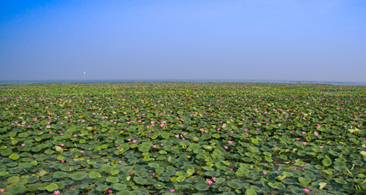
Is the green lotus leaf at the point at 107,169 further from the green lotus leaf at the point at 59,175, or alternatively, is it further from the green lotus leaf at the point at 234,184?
the green lotus leaf at the point at 234,184

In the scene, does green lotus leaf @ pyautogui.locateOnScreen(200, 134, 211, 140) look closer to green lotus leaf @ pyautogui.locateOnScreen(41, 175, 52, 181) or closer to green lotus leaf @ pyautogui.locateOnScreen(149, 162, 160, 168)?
green lotus leaf @ pyautogui.locateOnScreen(149, 162, 160, 168)


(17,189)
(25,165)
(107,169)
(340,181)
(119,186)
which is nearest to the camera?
(17,189)

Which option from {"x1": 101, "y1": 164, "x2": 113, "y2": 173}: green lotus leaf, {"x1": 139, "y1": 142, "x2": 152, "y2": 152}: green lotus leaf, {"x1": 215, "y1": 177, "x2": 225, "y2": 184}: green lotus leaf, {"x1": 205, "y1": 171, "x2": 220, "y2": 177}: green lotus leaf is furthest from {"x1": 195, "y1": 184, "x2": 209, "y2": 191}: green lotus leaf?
{"x1": 139, "y1": 142, "x2": 152, "y2": 152}: green lotus leaf

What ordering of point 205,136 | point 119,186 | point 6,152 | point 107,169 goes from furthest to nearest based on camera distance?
point 205,136
point 6,152
point 107,169
point 119,186

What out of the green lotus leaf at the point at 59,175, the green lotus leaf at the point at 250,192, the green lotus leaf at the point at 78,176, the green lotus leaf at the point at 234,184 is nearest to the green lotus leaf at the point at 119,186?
the green lotus leaf at the point at 78,176

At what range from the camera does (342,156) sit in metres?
3.29

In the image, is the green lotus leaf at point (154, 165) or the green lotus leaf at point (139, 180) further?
the green lotus leaf at point (154, 165)

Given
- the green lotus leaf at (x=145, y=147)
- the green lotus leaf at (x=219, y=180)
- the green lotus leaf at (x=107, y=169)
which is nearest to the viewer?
the green lotus leaf at (x=219, y=180)

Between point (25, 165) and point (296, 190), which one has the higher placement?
point (25, 165)

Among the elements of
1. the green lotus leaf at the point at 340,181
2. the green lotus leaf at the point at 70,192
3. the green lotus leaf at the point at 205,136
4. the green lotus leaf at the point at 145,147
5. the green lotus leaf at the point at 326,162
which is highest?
the green lotus leaf at the point at 145,147

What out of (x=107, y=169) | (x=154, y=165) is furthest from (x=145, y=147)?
(x=107, y=169)

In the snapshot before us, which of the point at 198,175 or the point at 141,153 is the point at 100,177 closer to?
the point at 141,153

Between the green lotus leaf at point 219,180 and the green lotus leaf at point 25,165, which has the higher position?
the green lotus leaf at point 25,165

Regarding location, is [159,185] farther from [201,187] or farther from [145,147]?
[145,147]
